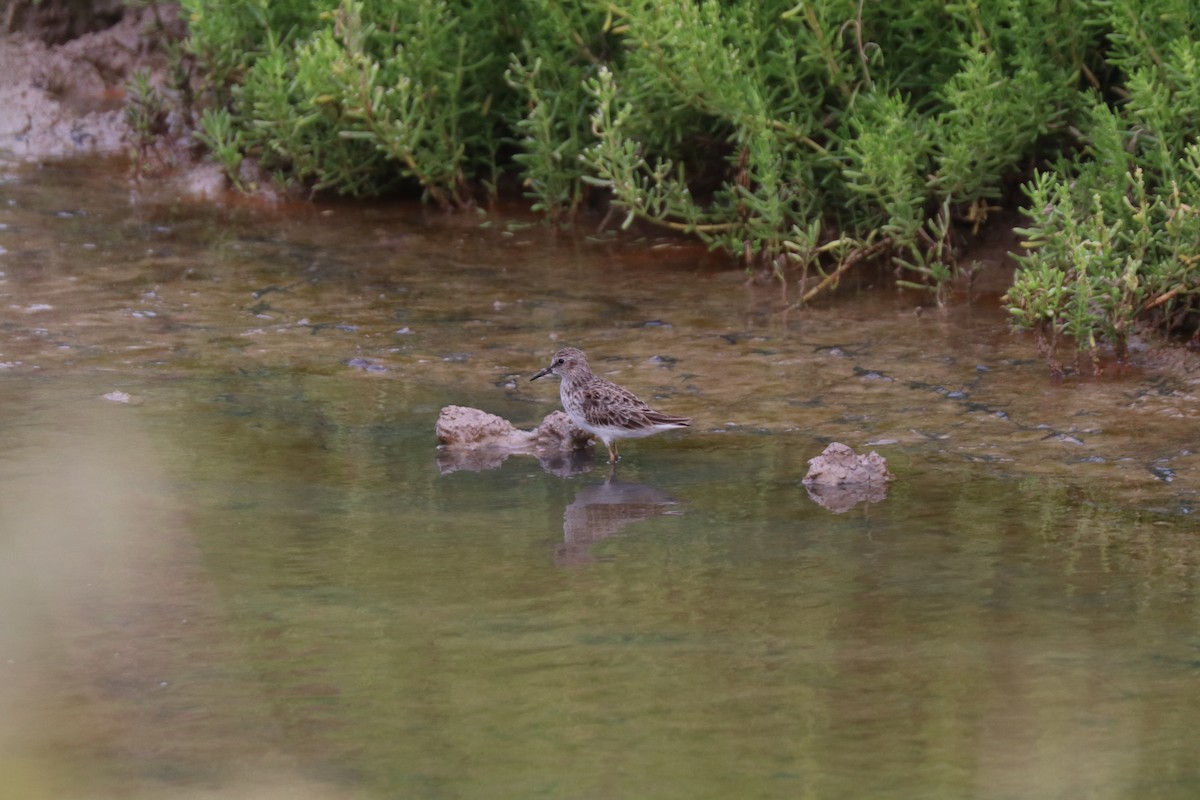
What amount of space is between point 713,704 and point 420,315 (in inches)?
202

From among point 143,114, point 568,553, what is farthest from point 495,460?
point 143,114

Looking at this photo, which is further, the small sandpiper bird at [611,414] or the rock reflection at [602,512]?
the small sandpiper bird at [611,414]

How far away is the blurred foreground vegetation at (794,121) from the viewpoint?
8234 millimetres

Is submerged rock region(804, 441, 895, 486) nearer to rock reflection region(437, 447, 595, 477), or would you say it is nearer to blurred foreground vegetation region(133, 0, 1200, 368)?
rock reflection region(437, 447, 595, 477)

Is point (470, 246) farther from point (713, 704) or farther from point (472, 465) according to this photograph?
point (713, 704)

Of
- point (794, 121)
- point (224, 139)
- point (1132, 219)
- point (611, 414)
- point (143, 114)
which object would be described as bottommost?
point (611, 414)

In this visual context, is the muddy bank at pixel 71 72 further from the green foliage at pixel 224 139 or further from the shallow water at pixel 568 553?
the shallow water at pixel 568 553

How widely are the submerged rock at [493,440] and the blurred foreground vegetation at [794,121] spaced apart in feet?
7.87

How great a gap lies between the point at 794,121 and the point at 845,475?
3465 mm

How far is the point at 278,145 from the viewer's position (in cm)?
1122

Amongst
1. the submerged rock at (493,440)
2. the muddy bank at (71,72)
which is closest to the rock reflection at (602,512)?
the submerged rock at (493,440)

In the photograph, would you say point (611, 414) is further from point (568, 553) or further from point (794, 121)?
point (794, 121)

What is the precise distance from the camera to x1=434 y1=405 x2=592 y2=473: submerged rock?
7.06m

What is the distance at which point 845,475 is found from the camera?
6.52 metres
